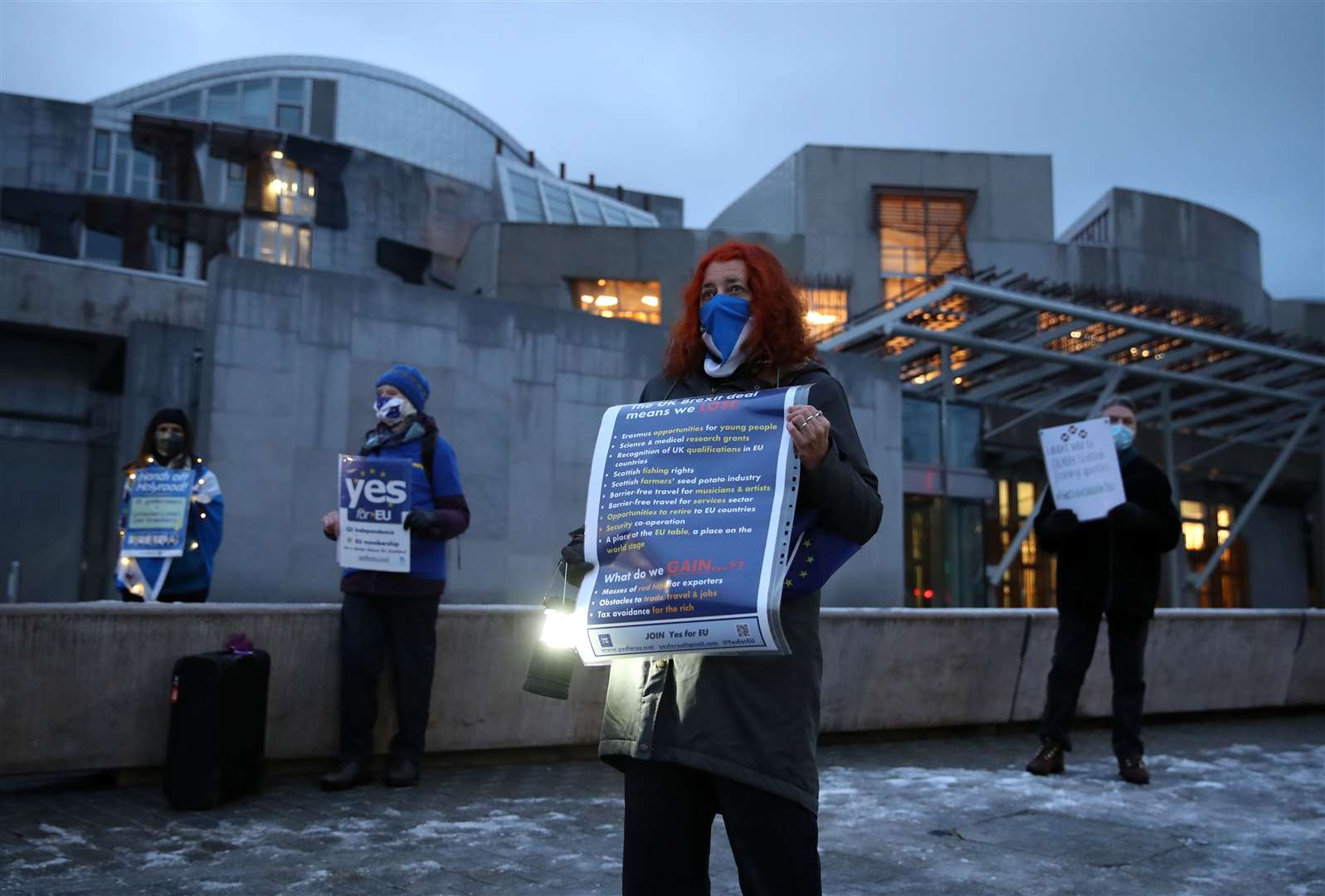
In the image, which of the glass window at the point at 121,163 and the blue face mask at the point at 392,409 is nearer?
the blue face mask at the point at 392,409

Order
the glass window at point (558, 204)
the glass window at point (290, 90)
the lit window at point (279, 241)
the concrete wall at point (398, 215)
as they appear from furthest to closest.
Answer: the glass window at point (290, 90) < the concrete wall at point (398, 215) < the lit window at point (279, 241) < the glass window at point (558, 204)

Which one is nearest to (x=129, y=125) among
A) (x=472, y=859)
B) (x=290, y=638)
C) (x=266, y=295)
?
(x=266, y=295)

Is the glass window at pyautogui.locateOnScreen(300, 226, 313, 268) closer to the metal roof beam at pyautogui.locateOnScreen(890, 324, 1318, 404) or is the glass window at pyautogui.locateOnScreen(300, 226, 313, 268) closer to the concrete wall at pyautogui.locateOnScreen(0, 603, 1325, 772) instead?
the metal roof beam at pyautogui.locateOnScreen(890, 324, 1318, 404)

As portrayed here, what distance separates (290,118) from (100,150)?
11949 millimetres

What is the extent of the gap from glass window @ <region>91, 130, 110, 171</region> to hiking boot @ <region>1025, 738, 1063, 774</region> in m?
36.3

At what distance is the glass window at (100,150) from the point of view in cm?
3534

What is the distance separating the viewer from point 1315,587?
113 feet

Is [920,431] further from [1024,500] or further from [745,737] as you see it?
[745,737]

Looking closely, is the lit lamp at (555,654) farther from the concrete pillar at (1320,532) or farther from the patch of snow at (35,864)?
the concrete pillar at (1320,532)

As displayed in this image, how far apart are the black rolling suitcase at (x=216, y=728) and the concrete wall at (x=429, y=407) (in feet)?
35.1

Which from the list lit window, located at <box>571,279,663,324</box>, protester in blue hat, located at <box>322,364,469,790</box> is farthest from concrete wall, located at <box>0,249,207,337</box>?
protester in blue hat, located at <box>322,364,469,790</box>

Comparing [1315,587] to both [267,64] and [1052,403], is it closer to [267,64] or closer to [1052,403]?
[1052,403]

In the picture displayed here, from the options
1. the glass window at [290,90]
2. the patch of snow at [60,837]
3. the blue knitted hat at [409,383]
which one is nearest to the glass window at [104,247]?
the glass window at [290,90]

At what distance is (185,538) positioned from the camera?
6.75 meters
